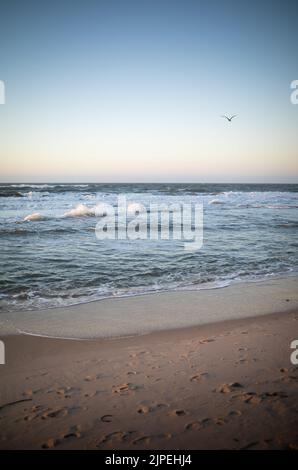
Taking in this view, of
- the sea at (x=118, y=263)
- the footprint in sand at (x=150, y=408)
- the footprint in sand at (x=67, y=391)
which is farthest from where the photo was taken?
the sea at (x=118, y=263)

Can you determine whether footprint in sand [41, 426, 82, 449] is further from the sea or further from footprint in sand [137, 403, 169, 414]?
the sea

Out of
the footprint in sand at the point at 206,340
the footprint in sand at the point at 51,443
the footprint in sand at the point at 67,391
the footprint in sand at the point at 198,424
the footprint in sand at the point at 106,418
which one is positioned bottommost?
the footprint in sand at the point at 51,443

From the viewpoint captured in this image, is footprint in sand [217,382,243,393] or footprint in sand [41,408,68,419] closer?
footprint in sand [41,408,68,419]

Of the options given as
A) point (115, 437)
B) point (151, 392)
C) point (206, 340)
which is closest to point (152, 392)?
point (151, 392)

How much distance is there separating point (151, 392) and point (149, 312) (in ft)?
7.97

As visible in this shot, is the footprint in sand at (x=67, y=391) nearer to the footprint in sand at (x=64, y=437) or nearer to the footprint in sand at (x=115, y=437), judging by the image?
the footprint in sand at (x=64, y=437)

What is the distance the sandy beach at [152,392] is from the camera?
8.47 ft

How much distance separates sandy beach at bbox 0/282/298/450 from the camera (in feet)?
8.47

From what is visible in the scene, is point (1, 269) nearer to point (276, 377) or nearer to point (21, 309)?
point (21, 309)

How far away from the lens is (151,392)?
3.20 metres

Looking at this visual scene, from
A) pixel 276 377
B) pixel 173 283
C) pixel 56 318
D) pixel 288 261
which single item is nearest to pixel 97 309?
pixel 56 318

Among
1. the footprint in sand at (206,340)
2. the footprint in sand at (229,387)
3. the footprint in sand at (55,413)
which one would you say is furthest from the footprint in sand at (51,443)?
the footprint in sand at (206,340)

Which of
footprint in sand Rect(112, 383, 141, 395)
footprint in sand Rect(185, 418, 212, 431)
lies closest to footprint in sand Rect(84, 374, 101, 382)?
footprint in sand Rect(112, 383, 141, 395)

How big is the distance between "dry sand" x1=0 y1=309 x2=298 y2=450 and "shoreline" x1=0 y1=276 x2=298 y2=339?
32 centimetres
